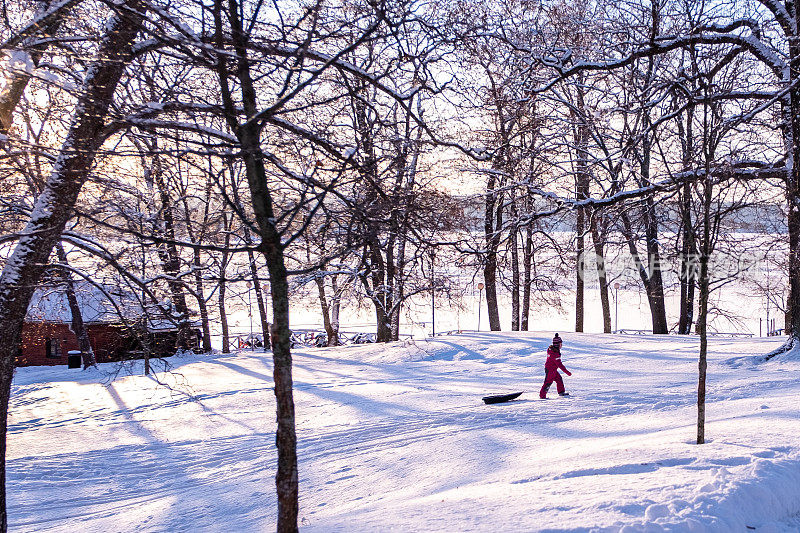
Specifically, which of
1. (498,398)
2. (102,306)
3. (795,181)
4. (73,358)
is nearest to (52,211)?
(102,306)

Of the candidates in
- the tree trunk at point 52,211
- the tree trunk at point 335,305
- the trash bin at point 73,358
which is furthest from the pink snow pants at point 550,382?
the trash bin at point 73,358

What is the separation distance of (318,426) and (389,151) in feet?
24.5

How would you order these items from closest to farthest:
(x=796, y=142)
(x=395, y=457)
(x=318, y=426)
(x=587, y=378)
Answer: (x=395, y=457)
(x=318, y=426)
(x=796, y=142)
(x=587, y=378)

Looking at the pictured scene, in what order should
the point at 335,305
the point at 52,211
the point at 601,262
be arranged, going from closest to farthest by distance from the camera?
the point at 52,211, the point at 601,262, the point at 335,305

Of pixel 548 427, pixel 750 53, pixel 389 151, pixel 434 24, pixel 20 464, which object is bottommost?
pixel 20 464

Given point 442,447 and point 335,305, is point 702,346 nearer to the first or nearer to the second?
point 442,447

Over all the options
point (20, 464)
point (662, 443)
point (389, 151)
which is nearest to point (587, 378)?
point (662, 443)

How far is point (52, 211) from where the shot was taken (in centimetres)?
693

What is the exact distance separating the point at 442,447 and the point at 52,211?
19.8 ft

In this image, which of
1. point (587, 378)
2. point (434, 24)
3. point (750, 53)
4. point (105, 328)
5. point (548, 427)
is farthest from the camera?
point (105, 328)

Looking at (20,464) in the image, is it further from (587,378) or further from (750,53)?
(750,53)

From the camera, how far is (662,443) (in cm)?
707

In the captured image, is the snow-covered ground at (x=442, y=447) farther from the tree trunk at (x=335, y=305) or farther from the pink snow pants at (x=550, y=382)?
the tree trunk at (x=335, y=305)

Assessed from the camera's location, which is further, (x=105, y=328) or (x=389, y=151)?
(x=105, y=328)
